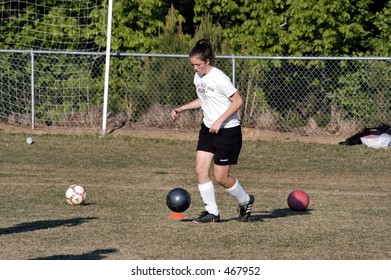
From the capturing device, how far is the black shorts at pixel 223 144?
415 inches

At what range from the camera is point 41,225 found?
10516 millimetres

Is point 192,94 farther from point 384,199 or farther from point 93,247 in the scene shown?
point 93,247

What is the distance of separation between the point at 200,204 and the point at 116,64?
370 inches

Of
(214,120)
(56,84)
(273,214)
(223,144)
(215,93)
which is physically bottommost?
(56,84)

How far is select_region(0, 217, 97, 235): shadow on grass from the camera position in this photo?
33.2ft

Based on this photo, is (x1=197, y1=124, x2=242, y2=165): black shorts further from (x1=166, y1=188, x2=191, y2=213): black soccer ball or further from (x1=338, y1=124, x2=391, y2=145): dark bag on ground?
(x1=338, y1=124, x2=391, y2=145): dark bag on ground

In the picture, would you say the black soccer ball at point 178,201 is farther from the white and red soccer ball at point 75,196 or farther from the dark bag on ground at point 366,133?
the dark bag on ground at point 366,133

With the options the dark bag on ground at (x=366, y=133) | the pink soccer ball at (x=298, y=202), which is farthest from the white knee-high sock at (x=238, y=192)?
the dark bag on ground at (x=366, y=133)

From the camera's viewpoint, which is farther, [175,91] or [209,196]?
[175,91]

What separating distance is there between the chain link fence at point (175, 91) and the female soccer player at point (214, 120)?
10.5m

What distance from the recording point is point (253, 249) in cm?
915

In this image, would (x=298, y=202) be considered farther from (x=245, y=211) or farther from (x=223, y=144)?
(x=223, y=144)

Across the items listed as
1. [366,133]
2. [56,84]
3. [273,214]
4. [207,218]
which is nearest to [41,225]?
[207,218]

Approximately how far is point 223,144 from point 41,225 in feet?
7.23
